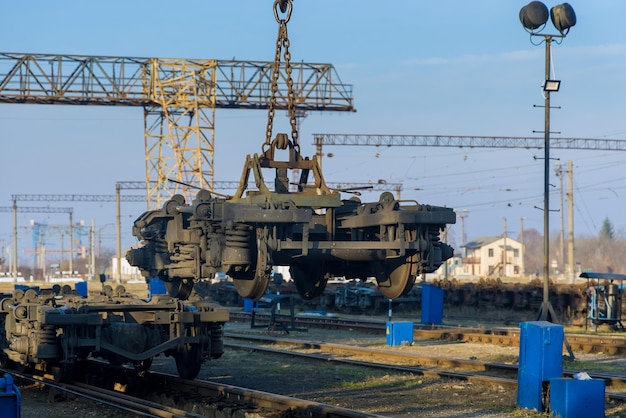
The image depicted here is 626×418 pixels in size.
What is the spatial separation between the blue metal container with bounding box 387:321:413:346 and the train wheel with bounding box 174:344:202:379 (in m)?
8.01

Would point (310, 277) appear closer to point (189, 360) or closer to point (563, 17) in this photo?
point (189, 360)

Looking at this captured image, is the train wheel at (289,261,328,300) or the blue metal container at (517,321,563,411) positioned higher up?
the train wheel at (289,261,328,300)

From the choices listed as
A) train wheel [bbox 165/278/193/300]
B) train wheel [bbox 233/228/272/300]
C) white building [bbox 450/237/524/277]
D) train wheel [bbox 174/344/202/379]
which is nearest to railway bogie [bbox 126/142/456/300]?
train wheel [bbox 233/228/272/300]

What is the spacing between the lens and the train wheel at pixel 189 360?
16.2 m

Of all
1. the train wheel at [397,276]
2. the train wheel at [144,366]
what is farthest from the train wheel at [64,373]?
the train wheel at [397,276]

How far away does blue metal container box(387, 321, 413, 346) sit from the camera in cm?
2344

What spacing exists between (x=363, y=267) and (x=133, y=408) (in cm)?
387

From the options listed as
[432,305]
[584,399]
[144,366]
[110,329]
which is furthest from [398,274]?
[432,305]

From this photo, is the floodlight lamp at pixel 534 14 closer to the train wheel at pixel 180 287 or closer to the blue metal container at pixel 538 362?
the blue metal container at pixel 538 362

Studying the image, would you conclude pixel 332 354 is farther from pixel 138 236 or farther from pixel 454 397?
pixel 138 236

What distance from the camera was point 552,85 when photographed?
64.6ft

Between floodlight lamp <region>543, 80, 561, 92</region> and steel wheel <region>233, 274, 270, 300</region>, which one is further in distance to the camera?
floodlight lamp <region>543, 80, 561, 92</region>

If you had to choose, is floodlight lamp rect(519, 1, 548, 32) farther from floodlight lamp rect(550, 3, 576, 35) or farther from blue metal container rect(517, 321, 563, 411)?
blue metal container rect(517, 321, 563, 411)

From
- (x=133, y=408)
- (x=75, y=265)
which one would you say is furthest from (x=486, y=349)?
(x=75, y=265)
